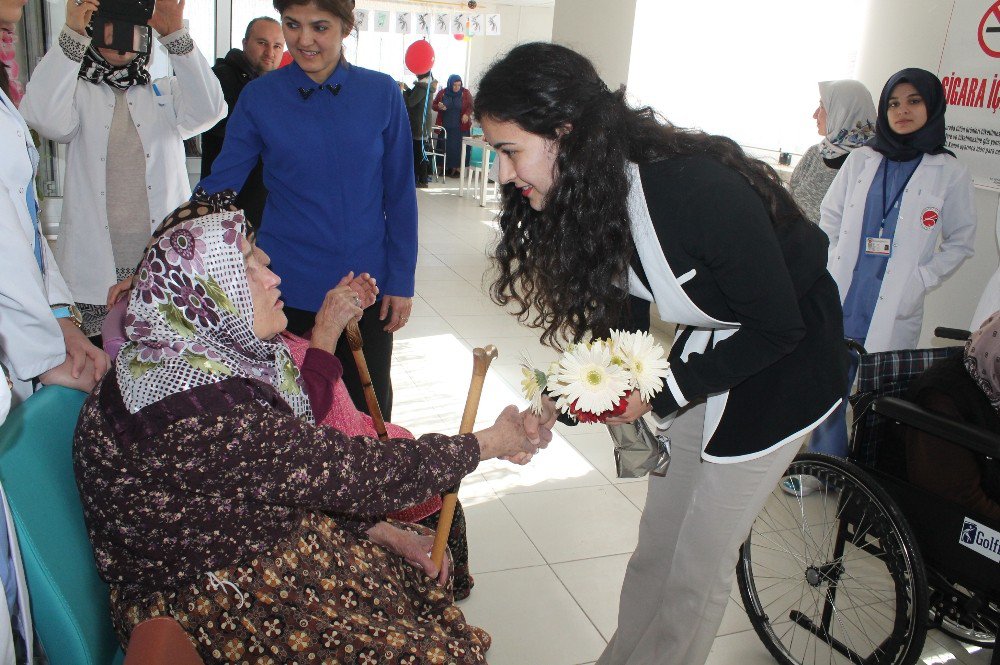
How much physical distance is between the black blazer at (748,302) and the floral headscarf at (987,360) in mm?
686

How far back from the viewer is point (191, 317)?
127 centimetres

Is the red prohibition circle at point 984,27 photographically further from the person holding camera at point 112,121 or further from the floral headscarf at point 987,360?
the person holding camera at point 112,121

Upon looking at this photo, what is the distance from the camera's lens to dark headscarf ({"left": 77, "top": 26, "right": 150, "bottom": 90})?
262cm

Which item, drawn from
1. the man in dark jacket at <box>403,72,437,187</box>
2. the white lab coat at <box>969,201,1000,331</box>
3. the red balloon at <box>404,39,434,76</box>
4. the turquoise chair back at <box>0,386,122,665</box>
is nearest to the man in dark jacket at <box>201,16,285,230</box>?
the turquoise chair back at <box>0,386,122,665</box>

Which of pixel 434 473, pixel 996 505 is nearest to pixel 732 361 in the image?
pixel 434 473

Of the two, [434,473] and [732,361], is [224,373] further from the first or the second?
[732,361]

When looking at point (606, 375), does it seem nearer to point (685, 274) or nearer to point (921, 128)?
point (685, 274)

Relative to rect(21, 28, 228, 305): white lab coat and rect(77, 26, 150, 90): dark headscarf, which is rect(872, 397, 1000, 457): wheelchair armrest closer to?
rect(21, 28, 228, 305): white lab coat

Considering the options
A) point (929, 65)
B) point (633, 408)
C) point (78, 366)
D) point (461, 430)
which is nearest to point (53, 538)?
point (78, 366)

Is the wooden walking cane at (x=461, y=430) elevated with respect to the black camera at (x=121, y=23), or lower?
lower

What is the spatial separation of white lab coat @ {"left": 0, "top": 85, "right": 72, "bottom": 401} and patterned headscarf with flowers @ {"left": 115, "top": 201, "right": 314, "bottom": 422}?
453 millimetres

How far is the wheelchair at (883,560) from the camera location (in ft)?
5.73

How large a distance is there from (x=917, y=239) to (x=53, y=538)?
3.04 meters

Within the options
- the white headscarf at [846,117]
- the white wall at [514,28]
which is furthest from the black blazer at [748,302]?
the white wall at [514,28]
